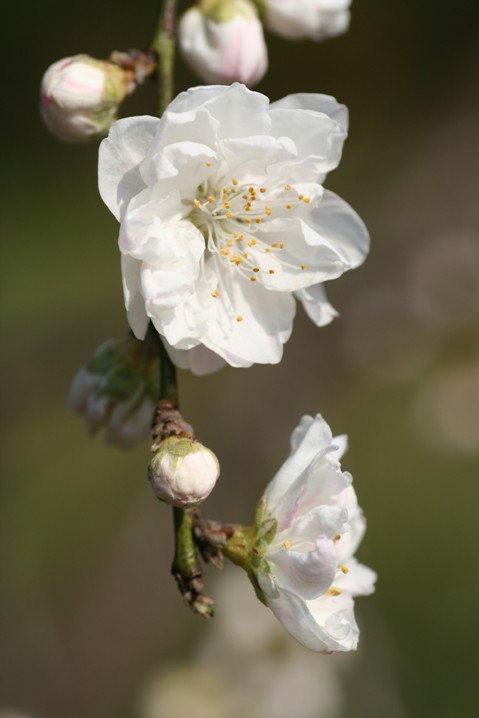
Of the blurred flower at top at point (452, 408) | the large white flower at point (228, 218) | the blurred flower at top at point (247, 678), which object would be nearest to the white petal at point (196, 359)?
the large white flower at point (228, 218)

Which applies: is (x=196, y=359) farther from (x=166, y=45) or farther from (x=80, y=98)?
(x=166, y=45)

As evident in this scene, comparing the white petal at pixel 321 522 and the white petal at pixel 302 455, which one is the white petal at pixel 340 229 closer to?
the white petal at pixel 302 455

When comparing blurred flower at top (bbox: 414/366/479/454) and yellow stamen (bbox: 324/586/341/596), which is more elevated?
yellow stamen (bbox: 324/586/341/596)

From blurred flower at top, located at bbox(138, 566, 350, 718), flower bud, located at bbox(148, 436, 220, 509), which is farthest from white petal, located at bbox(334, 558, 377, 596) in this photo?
blurred flower at top, located at bbox(138, 566, 350, 718)

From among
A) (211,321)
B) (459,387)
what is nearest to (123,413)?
(211,321)

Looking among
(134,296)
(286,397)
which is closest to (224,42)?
(134,296)

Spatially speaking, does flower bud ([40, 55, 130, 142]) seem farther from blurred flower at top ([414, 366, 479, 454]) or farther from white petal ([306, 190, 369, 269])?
blurred flower at top ([414, 366, 479, 454])

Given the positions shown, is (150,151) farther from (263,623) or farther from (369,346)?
(369,346)
